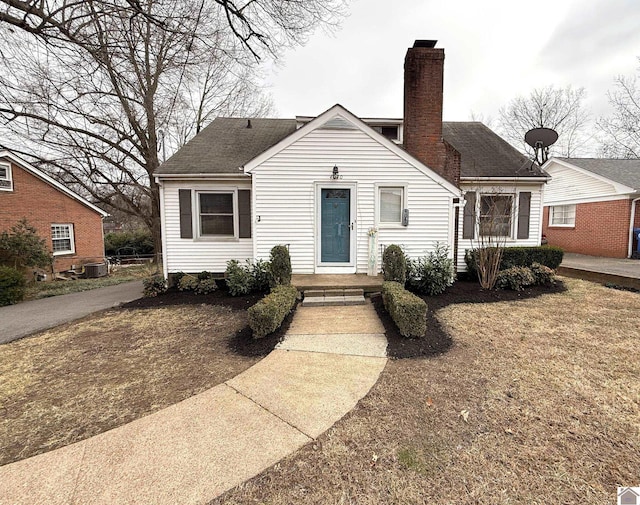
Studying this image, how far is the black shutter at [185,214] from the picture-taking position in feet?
28.5

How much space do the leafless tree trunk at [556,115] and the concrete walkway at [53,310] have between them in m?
32.6

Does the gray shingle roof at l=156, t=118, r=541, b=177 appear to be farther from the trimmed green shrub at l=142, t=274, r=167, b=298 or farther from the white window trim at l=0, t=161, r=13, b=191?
the white window trim at l=0, t=161, r=13, b=191

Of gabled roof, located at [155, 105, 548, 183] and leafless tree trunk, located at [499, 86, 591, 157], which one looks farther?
leafless tree trunk, located at [499, 86, 591, 157]

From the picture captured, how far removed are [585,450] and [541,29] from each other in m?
12.6

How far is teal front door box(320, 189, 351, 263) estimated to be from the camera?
800cm

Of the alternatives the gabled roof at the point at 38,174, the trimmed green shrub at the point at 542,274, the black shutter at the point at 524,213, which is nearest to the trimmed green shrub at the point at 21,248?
the gabled roof at the point at 38,174

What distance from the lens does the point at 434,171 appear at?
7855 mm

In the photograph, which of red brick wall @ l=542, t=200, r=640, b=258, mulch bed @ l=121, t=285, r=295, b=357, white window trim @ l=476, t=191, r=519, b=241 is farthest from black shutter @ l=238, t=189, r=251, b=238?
red brick wall @ l=542, t=200, r=640, b=258

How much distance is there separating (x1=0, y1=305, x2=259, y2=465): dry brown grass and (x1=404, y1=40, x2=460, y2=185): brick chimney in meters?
6.55

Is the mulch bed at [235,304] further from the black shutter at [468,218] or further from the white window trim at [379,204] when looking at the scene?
the black shutter at [468,218]

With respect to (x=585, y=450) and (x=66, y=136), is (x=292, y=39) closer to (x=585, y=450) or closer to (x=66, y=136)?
(x=585, y=450)

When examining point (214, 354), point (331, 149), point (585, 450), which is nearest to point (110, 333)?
point (214, 354)

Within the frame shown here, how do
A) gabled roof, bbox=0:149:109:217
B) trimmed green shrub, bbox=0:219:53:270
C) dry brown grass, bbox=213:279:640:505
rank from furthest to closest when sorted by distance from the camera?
gabled roof, bbox=0:149:109:217 → trimmed green shrub, bbox=0:219:53:270 → dry brown grass, bbox=213:279:640:505

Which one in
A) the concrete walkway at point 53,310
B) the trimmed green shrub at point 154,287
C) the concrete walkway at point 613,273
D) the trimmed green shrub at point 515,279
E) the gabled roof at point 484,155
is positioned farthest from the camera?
the gabled roof at point 484,155
